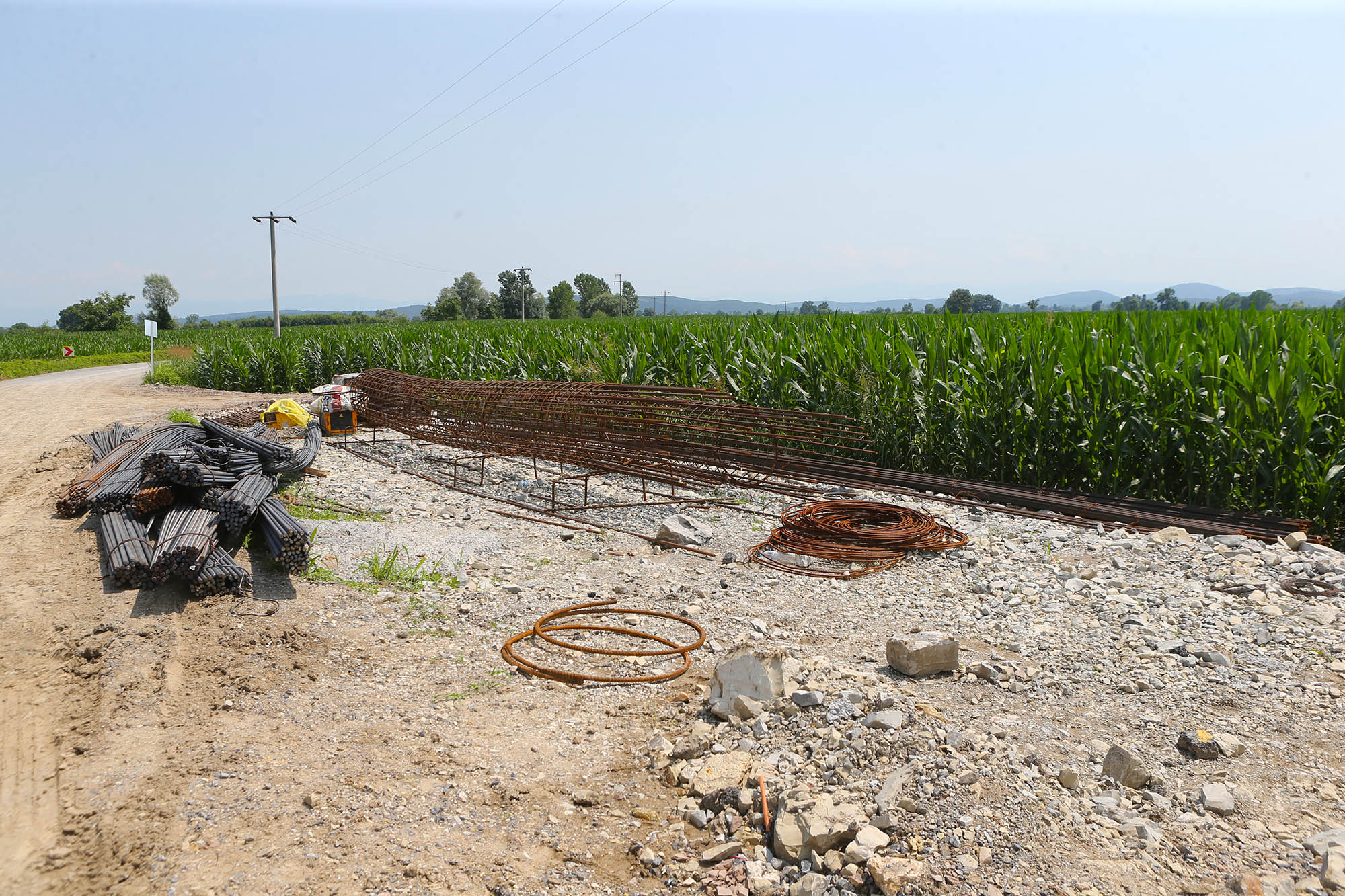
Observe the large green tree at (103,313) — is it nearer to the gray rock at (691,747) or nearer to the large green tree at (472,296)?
the large green tree at (472,296)

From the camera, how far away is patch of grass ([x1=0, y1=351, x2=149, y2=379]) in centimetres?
2972

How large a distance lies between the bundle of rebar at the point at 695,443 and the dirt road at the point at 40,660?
451 cm

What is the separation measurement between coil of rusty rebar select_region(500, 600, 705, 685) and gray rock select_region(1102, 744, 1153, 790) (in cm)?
220

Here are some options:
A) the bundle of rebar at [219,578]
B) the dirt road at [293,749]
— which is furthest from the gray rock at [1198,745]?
the bundle of rebar at [219,578]

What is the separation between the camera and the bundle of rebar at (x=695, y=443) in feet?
26.3

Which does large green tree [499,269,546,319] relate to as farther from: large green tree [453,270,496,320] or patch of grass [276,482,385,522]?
patch of grass [276,482,385,522]

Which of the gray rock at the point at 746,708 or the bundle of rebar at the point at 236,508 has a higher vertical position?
the bundle of rebar at the point at 236,508

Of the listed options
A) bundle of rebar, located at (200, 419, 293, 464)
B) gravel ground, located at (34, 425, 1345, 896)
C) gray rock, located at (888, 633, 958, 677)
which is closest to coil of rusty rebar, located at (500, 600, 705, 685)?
gravel ground, located at (34, 425, 1345, 896)

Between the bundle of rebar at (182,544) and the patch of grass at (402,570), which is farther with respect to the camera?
the patch of grass at (402,570)

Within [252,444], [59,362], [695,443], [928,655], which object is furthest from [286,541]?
[59,362]

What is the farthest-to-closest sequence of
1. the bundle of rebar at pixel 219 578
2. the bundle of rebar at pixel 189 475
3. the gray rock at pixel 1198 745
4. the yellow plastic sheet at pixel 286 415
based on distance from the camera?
the yellow plastic sheet at pixel 286 415, the bundle of rebar at pixel 189 475, the bundle of rebar at pixel 219 578, the gray rock at pixel 1198 745

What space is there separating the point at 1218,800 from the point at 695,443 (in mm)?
6972

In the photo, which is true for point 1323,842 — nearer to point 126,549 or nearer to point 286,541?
point 286,541

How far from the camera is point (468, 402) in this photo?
33.6 feet
